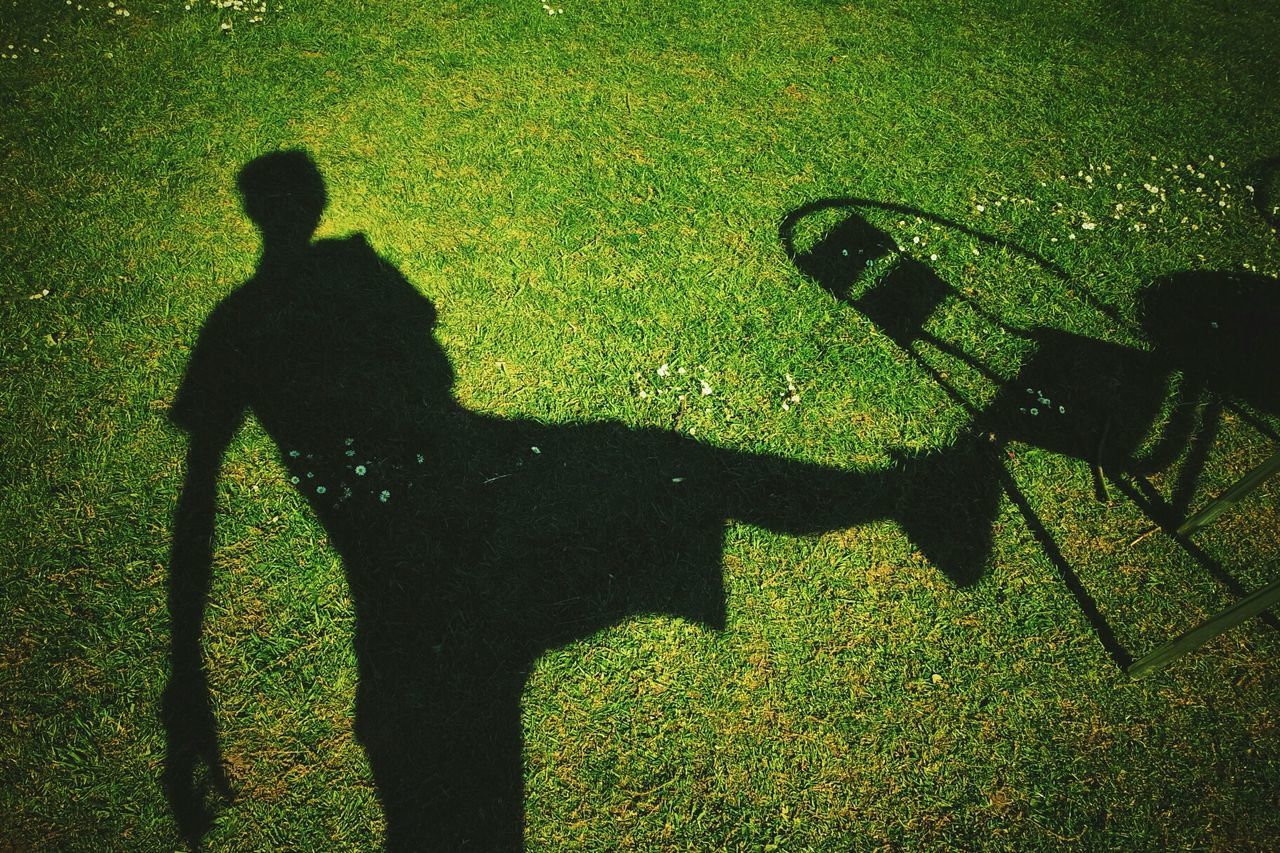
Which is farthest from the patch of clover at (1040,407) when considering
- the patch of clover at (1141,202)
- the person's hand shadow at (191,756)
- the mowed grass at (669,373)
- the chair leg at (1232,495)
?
the person's hand shadow at (191,756)

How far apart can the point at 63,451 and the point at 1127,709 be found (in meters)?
5.67

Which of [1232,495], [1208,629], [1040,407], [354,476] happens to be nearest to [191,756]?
[354,476]

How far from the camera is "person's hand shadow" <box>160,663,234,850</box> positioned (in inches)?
91.8

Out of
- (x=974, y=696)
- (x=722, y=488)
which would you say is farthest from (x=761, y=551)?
(x=974, y=696)

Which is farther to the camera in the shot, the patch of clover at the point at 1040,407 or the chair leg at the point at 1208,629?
the patch of clover at the point at 1040,407

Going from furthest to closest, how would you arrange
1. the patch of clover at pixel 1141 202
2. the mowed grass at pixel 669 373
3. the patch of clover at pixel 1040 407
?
the patch of clover at pixel 1141 202, the patch of clover at pixel 1040 407, the mowed grass at pixel 669 373

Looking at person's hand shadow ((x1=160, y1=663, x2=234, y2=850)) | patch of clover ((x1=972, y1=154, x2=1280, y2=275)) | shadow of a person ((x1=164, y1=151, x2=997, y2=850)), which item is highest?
patch of clover ((x1=972, y1=154, x2=1280, y2=275))

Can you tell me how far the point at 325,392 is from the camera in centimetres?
349

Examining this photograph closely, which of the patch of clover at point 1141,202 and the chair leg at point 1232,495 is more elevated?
the patch of clover at point 1141,202

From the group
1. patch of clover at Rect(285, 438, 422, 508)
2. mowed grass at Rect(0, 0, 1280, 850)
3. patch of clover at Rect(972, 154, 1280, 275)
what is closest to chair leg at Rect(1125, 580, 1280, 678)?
mowed grass at Rect(0, 0, 1280, 850)

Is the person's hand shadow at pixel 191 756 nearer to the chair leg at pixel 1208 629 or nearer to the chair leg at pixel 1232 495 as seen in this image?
the chair leg at pixel 1208 629

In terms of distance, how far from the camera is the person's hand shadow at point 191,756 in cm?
233

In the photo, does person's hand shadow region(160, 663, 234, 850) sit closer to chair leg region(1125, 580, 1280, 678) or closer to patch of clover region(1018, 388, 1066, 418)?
chair leg region(1125, 580, 1280, 678)

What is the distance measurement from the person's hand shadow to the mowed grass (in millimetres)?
53
